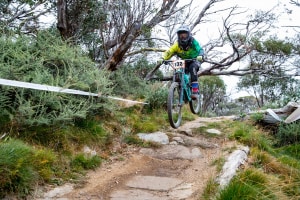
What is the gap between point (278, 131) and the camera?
6918 mm

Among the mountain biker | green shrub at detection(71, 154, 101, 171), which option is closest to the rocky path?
green shrub at detection(71, 154, 101, 171)

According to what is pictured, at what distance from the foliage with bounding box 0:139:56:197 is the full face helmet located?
3737 mm

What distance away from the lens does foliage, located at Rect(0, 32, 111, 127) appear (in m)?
3.67

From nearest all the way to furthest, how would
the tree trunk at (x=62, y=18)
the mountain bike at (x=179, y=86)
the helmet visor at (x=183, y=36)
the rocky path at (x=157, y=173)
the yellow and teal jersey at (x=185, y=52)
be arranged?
the rocky path at (x=157, y=173) → the mountain bike at (x=179, y=86) → the helmet visor at (x=183, y=36) → the yellow and teal jersey at (x=185, y=52) → the tree trunk at (x=62, y=18)

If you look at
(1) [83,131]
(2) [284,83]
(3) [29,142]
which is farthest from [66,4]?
(2) [284,83]

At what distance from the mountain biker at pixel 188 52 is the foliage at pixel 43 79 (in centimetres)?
174

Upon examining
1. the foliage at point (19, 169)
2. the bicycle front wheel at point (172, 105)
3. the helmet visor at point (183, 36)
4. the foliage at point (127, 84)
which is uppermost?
the helmet visor at point (183, 36)

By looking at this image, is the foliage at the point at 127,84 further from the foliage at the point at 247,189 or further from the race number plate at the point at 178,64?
the foliage at the point at 247,189

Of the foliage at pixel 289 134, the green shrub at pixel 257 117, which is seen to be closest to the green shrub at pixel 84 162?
the foliage at pixel 289 134

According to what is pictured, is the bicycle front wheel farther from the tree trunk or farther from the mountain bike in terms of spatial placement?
the tree trunk

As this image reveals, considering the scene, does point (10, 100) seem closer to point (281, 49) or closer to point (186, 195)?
point (186, 195)

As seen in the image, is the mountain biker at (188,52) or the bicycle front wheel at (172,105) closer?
the bicycle front wheel at (172,105)

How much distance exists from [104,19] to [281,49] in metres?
10.4

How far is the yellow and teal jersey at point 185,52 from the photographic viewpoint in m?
6.12
